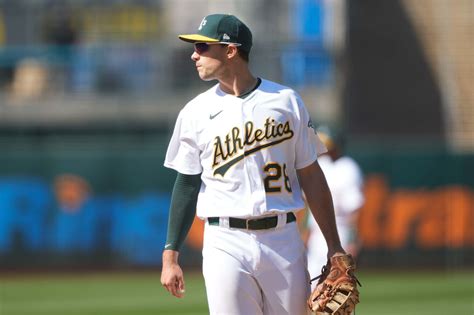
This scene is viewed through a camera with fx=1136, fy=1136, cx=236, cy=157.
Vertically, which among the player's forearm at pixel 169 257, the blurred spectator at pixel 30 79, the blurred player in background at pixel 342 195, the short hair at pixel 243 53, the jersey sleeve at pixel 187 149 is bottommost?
the blurred spectator at pixel 30 79

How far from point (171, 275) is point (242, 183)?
22.8 inches

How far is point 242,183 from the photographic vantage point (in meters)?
5.58

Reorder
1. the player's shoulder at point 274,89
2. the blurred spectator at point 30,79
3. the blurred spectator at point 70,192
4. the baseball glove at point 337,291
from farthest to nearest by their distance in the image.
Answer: the blurred spectator at point 30,79 → the blurred spectator at point 70,192 → the player's shoulder at point 274,89 → the baseball glove at point 337,291

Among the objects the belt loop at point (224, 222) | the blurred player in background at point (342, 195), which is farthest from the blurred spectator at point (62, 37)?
the belt loop at point (224, 222)

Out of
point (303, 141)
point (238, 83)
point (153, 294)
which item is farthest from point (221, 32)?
point (153, 294)

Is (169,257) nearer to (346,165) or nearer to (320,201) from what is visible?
(320,201)

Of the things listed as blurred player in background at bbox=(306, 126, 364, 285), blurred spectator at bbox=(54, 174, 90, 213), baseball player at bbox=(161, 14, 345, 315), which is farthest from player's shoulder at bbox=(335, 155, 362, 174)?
blurred spectator at bbox=(54, 174, 90, 213)

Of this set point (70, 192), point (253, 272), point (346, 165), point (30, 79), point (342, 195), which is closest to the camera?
point (253, 272)

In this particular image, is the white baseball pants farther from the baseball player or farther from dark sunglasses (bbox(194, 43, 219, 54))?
dark sunglasses (bbox(194, 43, 219, 54))

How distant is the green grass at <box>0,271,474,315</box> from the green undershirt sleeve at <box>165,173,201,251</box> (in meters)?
7.19

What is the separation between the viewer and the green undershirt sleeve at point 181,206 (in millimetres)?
5715

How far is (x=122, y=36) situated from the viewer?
23.8 meters

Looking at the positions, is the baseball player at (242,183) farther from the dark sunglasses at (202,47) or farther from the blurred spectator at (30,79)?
the blurred spectator at (30,79)

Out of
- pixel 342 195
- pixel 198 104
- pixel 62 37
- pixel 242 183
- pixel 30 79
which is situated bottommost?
pixel 30 79
